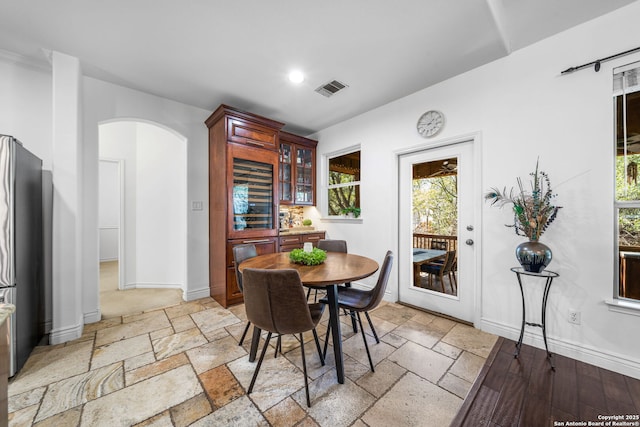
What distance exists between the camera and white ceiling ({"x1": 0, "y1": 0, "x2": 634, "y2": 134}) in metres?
1.85

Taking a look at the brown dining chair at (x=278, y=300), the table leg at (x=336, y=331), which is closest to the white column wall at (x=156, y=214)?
the brown dining chair at (x=278, y=300)

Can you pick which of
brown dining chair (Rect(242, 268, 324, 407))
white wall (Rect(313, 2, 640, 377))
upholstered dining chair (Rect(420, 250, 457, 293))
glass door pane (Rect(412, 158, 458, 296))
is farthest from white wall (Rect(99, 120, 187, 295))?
white wall (Rect(313, 2, 640, 377))

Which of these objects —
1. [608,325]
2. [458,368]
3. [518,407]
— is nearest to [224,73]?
[458,368]

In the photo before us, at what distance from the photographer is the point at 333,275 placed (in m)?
1.76

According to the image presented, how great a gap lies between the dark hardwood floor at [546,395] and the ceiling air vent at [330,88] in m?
3.10

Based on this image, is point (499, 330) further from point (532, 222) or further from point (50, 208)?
point (50, 208)

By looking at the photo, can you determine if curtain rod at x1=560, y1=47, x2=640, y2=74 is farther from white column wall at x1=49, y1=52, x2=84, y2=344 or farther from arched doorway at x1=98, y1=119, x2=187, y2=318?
arched doorway at x1=98, y1=119, x2=187, y2=318

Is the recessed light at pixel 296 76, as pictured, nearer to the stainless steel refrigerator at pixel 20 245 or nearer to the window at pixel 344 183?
the window at pixel 344 183

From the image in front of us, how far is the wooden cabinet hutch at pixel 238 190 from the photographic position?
3.15 metres

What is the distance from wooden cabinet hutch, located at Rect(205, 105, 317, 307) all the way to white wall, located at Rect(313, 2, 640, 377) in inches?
89.0

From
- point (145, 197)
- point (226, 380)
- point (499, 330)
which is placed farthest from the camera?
point (145, 197)

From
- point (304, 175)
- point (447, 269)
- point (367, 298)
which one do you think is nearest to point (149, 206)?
point (304, 175)

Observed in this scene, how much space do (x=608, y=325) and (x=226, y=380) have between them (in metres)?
2.93

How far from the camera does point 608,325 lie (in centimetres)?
189
